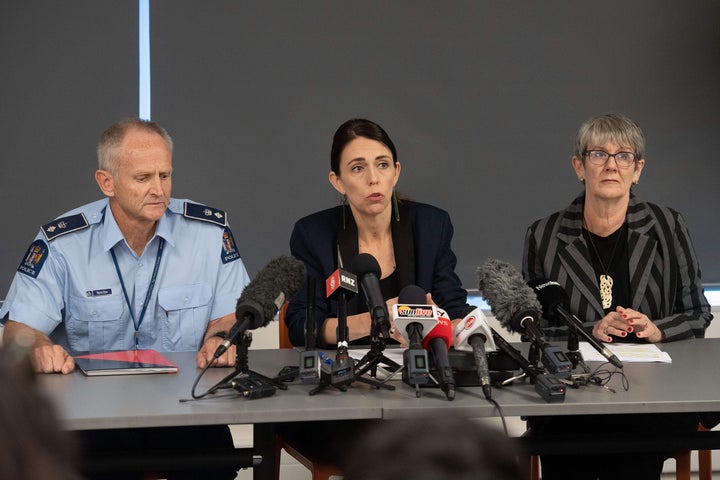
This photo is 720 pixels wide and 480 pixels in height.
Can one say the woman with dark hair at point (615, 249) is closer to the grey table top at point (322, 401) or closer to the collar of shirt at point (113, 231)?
the grey table top at point (322, 401)

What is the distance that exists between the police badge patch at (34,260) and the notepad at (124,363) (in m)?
0.38

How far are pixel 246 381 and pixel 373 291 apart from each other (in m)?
0.40

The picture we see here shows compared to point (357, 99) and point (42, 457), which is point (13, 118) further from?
point (42, 457)

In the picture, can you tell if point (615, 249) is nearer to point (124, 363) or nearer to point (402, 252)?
point (402, 252)

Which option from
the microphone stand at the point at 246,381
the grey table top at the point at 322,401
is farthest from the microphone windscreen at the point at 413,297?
the microphone stand at the point at 246,381

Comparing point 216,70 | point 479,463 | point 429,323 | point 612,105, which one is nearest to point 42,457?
point 479,463

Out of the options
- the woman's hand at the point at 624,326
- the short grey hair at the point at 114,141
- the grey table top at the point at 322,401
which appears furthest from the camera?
the short grey hair at the point at 114,141

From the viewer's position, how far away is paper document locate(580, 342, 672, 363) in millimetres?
2766

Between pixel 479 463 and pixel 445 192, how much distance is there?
3.69 m

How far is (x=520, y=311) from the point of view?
7.88ft

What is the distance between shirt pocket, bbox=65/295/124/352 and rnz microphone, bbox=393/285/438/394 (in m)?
1.18

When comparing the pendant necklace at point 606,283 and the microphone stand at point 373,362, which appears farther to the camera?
the pendant necklace at point 606,283

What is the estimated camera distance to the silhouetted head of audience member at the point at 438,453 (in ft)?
2.41

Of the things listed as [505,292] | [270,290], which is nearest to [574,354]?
[505,292]
